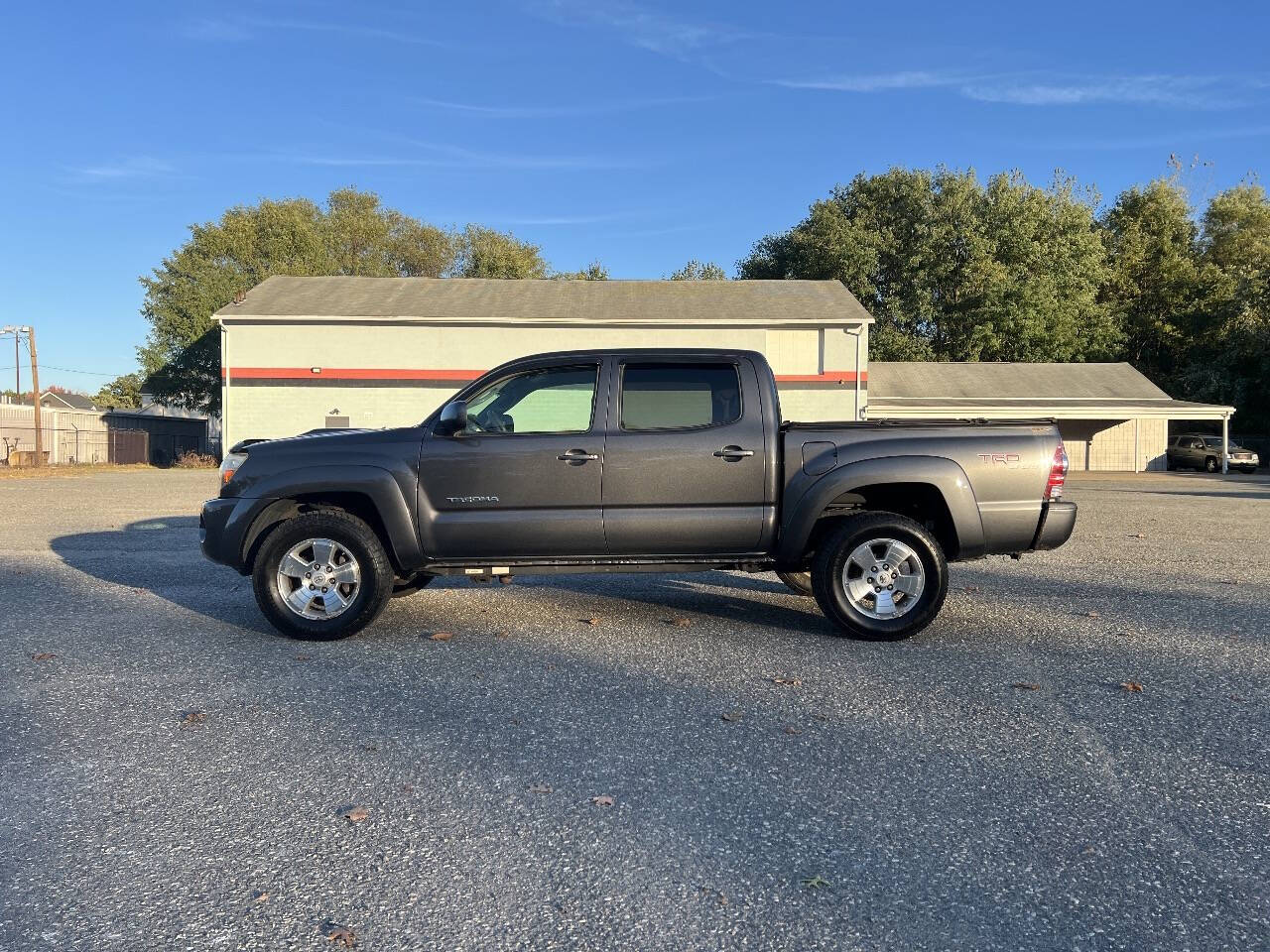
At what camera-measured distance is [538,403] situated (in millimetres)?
6457

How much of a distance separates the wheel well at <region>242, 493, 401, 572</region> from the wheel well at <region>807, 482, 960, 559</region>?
3.02 metres

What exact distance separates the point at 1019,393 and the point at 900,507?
3237 cm

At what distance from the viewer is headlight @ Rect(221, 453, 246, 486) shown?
641 centimetres

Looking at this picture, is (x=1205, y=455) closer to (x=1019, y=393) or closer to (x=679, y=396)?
(x=1019, y=393)

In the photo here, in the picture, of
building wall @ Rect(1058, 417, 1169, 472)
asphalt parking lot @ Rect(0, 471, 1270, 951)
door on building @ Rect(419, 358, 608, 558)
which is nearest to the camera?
asphalt parking lot @ Rect(0, 471, 1270, 951)

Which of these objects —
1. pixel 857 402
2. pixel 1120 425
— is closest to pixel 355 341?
pixel 857 402

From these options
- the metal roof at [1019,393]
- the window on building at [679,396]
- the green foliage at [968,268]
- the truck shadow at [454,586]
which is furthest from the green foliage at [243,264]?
the window on building at [679,396]

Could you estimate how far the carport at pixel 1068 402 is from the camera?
33906 millimetres

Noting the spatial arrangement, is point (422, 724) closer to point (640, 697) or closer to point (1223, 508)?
point (640, 697)

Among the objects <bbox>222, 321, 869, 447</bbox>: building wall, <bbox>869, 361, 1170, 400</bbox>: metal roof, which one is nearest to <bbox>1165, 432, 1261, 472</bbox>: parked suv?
<bbox>869, 361, 1170, 400</bbox>: metal roof

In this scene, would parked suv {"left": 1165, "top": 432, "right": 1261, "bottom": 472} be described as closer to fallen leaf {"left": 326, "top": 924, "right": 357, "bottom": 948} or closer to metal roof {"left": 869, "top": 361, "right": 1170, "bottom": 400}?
metal roof {"left": 869, "top": 361, "right": 1170, "bottom": 400}

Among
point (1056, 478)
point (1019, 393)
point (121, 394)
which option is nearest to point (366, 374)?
point (1019, 393)

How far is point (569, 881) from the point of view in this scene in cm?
290

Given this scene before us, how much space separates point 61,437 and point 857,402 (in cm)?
3841
